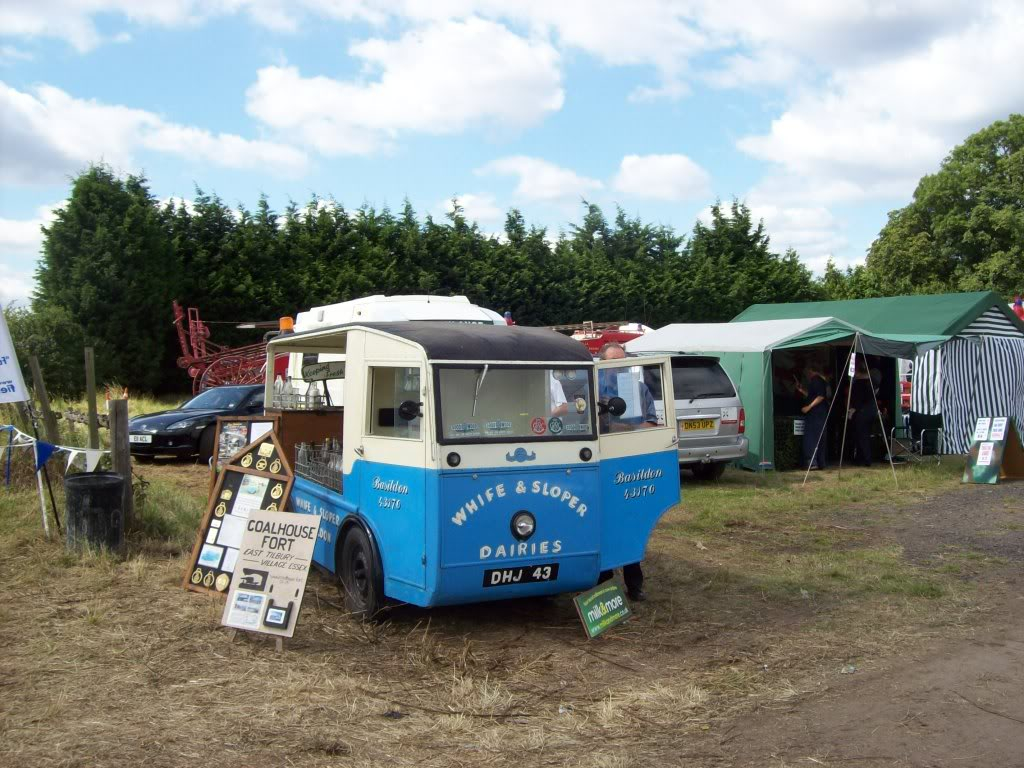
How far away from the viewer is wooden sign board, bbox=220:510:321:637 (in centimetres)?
611

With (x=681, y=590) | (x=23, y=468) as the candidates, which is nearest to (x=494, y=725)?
(x=681, y=590)

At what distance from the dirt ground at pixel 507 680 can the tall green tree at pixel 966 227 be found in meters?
34.1

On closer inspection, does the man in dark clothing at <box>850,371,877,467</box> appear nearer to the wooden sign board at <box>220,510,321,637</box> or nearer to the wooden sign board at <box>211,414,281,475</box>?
the wooden sign board at <box>211,414,281,475</box>

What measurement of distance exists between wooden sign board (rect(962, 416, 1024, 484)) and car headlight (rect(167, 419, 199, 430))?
1202 centimetres

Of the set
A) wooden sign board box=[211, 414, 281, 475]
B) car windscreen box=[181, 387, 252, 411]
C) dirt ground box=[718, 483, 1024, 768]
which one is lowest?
dirt ground box=[718, 483, 1024, 768]

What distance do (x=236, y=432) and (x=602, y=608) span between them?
3539mm

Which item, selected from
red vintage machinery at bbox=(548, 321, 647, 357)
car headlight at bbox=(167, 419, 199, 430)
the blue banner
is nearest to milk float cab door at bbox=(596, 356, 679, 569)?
the blue banner

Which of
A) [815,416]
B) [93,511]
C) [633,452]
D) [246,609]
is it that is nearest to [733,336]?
[815,416]

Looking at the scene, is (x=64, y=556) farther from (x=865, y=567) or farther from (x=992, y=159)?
(x=992, y=159)

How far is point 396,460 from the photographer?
632cm

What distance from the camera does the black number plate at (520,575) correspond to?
618 centimetres

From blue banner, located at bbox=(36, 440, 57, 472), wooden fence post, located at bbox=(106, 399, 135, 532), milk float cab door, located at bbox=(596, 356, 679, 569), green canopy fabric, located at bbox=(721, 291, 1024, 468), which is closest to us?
milk float cab door, located at bbox=(596, 356, 679, 569)

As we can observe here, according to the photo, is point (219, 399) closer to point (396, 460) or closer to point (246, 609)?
point (246, 609)

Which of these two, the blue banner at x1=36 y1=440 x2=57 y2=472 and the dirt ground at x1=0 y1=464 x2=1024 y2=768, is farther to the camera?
the blue banner at x1=36 y1=440 x2=57 y2=472
